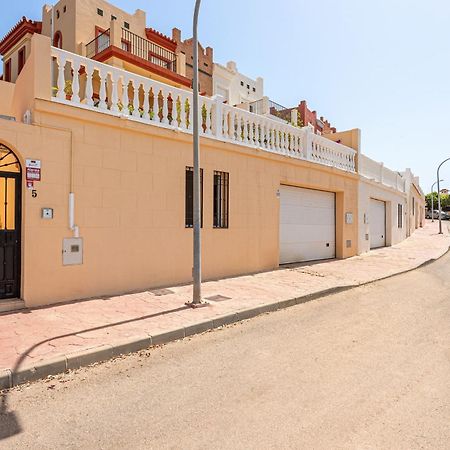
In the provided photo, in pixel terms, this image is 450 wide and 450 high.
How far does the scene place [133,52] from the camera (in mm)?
17375

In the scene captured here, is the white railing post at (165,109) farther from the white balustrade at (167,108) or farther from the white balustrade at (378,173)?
the white balustrade at (378,173)

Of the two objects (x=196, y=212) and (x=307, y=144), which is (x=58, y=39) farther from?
(x=196, y=212)

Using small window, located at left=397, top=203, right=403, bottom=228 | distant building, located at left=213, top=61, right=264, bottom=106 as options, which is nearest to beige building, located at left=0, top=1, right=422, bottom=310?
small window, located at left=397, top=203, right=403, bottom=228

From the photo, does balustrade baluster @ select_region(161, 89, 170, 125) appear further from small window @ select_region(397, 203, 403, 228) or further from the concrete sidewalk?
small window @ select_region(397, 203, 403, 228)

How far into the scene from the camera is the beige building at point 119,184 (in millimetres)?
5832

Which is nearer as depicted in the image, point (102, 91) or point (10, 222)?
point (10, 222)

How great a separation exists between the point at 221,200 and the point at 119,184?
2878 mm

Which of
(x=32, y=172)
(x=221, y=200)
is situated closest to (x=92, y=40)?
(x=221, y=200)

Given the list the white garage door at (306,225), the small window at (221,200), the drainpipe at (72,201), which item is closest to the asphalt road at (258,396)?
the drainpipe at (72,201)

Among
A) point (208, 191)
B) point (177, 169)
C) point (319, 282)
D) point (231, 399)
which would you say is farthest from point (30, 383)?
point (319, 282)

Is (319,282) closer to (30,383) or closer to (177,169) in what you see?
(177,169)

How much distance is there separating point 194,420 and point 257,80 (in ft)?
140

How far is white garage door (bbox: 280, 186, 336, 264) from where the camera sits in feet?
35.7

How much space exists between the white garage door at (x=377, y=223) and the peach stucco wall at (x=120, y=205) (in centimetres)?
953
